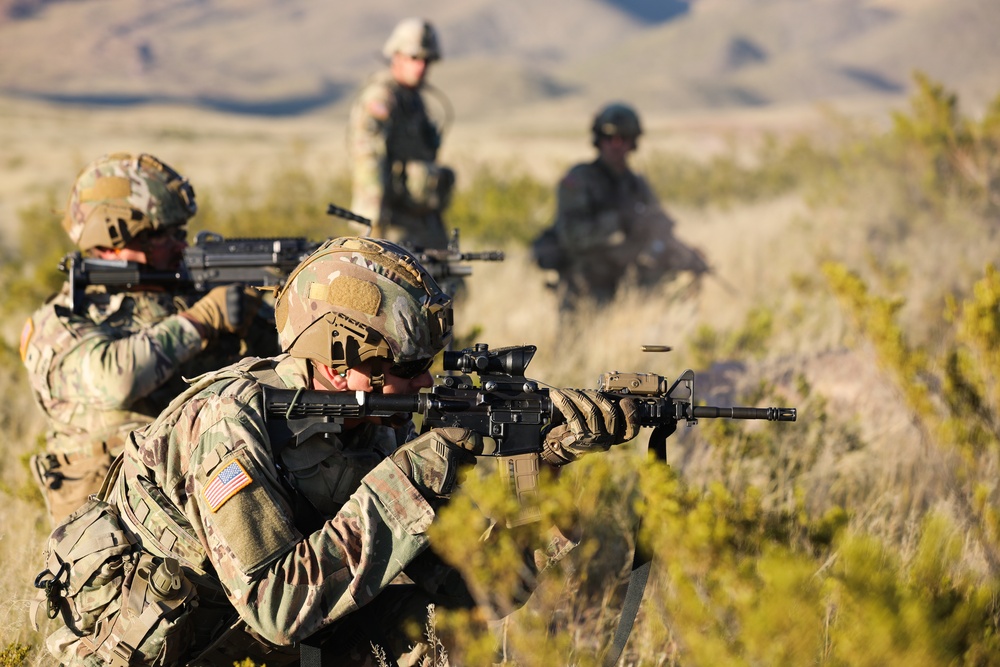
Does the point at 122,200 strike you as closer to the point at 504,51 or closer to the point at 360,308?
the point at 360,308

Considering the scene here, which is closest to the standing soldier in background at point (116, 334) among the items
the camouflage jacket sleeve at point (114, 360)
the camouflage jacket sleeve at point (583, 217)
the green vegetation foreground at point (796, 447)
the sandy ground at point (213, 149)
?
the camouflage jacket sleeve at point (114, 360)

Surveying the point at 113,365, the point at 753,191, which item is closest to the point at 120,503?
the point at 113,365

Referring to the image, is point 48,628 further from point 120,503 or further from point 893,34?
point 893,34

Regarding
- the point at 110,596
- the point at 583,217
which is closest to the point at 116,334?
the point at 110,596

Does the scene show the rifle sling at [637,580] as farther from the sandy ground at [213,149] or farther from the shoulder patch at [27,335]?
the sandy ground at [213,149]

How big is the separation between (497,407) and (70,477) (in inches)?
76.9

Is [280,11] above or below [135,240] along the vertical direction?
above

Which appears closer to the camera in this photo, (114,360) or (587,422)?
(587,422)

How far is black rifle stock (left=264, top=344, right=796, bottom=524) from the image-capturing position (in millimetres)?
2434

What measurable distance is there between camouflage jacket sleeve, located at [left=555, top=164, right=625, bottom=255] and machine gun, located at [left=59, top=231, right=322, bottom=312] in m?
3.98

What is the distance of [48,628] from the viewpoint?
120 inches

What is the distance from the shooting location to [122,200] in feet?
12.6

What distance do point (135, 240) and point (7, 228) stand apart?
46.5ft

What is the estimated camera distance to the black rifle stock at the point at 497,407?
2434mm
